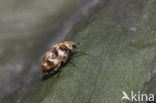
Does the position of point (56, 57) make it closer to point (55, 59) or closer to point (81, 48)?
point (55, 59)

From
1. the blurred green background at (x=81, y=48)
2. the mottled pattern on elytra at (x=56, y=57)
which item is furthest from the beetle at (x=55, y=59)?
the blurred green background at (x=81, y=48)

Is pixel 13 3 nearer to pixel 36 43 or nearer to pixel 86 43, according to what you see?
pixel 36 43

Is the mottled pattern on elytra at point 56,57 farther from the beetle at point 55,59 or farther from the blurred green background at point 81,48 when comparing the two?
the blurred green background at point 81,48

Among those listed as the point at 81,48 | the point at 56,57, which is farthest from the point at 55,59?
the point at 81,48

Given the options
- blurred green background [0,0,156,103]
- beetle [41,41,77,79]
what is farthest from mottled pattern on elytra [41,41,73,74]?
blurred green background [0,0,156,103]

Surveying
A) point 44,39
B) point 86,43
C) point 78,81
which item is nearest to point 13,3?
point 44,39

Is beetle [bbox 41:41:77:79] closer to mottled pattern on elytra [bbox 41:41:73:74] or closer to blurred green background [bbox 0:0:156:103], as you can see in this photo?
mottled pattern on elytra [bbox 41:41:73:74]

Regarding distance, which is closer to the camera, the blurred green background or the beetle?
the blurred green background
